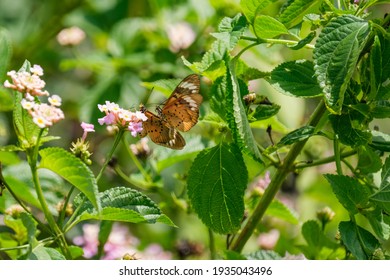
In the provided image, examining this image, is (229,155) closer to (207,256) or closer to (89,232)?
(89,232)

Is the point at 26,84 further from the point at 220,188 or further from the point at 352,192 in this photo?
the point at 352,192

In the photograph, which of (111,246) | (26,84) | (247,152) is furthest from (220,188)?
(111,246)

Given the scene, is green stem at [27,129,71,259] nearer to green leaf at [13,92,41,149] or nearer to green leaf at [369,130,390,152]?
green leaf at [13,92,41,149]

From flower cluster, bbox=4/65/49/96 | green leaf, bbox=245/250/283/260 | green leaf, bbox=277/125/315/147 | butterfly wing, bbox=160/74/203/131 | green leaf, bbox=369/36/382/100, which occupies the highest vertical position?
green leaf, bbox=369/36/382/100

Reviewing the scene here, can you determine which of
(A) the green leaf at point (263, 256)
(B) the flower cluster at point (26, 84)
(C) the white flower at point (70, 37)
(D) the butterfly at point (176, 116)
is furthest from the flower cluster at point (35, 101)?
(C) the white flower at point (70, 37)

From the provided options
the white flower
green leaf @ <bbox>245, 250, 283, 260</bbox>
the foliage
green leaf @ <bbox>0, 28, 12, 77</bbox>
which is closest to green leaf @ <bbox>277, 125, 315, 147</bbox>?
the foliage
